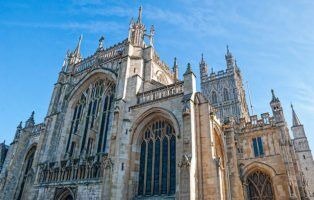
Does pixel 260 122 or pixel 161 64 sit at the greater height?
pixel 161 64

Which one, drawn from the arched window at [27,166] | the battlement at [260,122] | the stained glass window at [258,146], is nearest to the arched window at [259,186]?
the stained glass window at [258,146]

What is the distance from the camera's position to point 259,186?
18.3 metres

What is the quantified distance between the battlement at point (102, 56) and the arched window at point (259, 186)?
14.2 metres

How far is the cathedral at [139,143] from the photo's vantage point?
1209 centimetres

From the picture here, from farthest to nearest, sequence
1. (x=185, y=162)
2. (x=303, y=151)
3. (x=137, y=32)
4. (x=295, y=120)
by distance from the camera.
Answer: (x=295, y=120), (x=303, y=151), (x=137, y=32), (x=185, y=162)

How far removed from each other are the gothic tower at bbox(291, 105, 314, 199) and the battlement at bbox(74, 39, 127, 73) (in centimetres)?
2971

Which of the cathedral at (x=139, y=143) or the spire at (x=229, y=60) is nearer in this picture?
the cathedral at (x=139, y=143)

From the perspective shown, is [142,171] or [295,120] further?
[295,120]

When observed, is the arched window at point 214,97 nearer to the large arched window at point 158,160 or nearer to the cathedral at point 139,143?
the cathedral at point 139,143

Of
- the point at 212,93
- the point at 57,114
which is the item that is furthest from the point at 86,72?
the point at 212,93

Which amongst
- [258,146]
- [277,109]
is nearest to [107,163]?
[258,146]

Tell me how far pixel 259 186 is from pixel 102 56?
16468 mm

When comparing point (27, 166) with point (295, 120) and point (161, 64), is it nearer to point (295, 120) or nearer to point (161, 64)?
point (161, 64)

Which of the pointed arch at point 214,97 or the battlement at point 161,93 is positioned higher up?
the pointed arch at point 214,97
